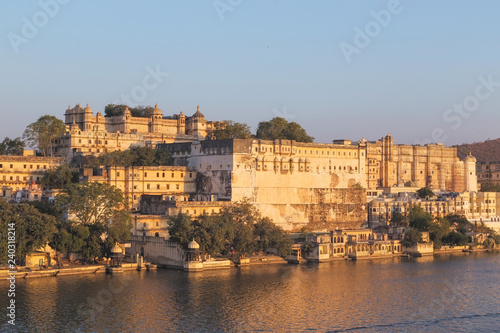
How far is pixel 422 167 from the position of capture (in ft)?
289

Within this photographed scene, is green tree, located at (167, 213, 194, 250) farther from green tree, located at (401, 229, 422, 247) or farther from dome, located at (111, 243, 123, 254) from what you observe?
green tree, located at (401, 229, 422, 247)

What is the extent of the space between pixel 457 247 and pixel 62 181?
93.9 feet

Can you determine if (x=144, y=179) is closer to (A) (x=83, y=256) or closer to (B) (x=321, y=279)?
(A) (x=83, y=256)

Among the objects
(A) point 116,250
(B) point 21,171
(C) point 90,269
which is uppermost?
(B) point 21,171

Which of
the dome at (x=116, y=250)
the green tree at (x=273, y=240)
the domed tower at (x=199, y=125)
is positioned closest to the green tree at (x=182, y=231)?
the dome at (x=116, y=250)

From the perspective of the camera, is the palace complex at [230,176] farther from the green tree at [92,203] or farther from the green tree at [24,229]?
the green tree at [24,229]

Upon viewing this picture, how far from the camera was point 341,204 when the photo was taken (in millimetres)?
65562

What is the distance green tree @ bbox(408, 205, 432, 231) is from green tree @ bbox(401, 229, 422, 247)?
3186 millimetres

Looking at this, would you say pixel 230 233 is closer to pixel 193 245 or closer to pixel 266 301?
pixel 193 245

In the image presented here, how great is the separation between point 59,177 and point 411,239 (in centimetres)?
2487

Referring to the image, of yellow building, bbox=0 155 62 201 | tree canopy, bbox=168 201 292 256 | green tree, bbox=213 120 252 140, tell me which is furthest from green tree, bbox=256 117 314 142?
yellow building, bbox=0 155 62 201

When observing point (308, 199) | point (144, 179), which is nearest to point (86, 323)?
point (144, 179)

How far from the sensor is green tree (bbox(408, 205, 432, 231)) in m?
61.4

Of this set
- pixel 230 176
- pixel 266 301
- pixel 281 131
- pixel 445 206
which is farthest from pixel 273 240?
pixel 281 131
